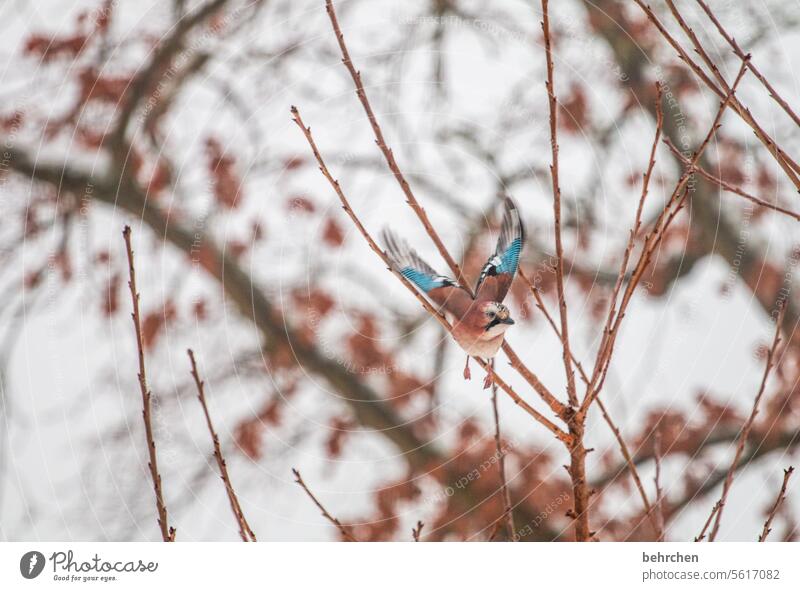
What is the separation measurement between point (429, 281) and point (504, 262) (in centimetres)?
9

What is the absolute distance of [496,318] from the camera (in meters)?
0.79

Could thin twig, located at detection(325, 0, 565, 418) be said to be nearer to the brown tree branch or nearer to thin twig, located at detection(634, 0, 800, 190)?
the brown tree branch

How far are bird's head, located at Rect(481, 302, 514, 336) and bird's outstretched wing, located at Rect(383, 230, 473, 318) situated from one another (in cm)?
3

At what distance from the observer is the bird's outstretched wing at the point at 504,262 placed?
0.85 meters

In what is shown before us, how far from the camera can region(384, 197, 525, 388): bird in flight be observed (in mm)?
792

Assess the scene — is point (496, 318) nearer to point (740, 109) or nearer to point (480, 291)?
point (480, 291)

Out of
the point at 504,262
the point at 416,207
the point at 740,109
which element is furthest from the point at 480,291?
the point at 740,109

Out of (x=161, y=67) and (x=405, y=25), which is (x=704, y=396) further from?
(x=161, y=67)

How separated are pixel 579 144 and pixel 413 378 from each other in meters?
0.84
